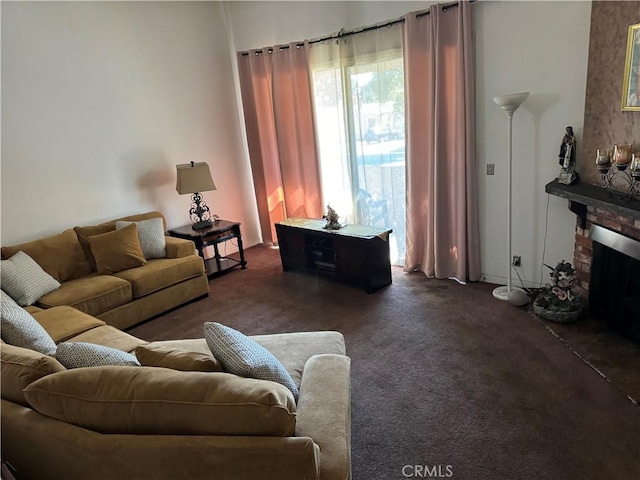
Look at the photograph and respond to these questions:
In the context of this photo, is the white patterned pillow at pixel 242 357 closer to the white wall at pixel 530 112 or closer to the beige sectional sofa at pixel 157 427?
the beige sectional sofa at pixel 157 427

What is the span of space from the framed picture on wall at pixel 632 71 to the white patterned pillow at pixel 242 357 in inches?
97.8

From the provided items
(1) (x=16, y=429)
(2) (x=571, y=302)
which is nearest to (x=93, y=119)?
(1) (x=16, y=429)

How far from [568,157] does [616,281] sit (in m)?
0.91

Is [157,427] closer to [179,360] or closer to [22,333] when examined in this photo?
[179,360]

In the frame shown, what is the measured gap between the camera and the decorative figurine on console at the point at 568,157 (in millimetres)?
3029

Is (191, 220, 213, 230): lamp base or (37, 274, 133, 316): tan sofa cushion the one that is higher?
(191, 220, 213, 230): lamp base

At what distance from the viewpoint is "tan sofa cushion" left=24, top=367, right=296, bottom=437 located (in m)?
1.28

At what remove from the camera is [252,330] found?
3395 millimetres

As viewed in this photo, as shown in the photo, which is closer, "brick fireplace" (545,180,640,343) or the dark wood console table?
"brick fireplace" (545,180,640,343)

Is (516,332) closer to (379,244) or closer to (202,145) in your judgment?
(379,244)

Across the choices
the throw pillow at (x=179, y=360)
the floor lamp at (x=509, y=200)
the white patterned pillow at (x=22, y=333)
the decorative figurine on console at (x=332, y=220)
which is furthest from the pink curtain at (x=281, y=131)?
the throw pillow at (x=179, y=360)

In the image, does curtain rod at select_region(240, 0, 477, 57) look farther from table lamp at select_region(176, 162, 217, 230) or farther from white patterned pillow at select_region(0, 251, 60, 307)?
white patterned pillow at select_region(0, 251, 60, 307)

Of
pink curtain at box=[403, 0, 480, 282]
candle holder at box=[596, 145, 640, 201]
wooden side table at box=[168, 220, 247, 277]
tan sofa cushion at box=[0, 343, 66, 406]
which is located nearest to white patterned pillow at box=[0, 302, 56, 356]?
tan sofa cushion at box=[0, 343, 66, 406]

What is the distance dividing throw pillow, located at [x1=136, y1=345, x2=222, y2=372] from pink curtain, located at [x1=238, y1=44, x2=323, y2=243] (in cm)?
339
